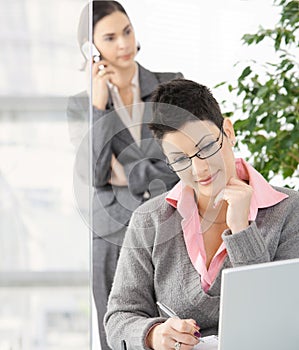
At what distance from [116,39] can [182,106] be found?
79cm

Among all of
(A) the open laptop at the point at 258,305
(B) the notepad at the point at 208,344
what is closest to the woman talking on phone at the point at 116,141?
(B) the notepad at the point at 208,344

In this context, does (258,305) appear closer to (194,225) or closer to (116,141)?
(194,225)

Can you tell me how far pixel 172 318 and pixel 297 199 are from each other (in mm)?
433

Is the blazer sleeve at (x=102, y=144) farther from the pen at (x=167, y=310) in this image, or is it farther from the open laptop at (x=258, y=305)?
the open laptop at (x=258, y=305)

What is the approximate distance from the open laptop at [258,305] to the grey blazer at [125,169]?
1.01 m

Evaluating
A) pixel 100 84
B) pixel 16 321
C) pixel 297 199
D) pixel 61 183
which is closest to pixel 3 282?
pixel 16 321

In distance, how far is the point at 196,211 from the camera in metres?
1.82

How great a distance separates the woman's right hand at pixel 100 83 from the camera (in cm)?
248

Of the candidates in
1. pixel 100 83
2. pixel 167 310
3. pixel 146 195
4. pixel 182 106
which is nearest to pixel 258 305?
pixel 167 310

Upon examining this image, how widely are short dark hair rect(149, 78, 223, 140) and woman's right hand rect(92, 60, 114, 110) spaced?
2.26 feet

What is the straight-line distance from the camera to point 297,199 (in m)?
1.80

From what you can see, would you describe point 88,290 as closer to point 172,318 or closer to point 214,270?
point 172,318

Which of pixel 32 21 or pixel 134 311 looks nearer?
pixel 32 21

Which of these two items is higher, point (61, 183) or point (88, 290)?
point (61, 183)
